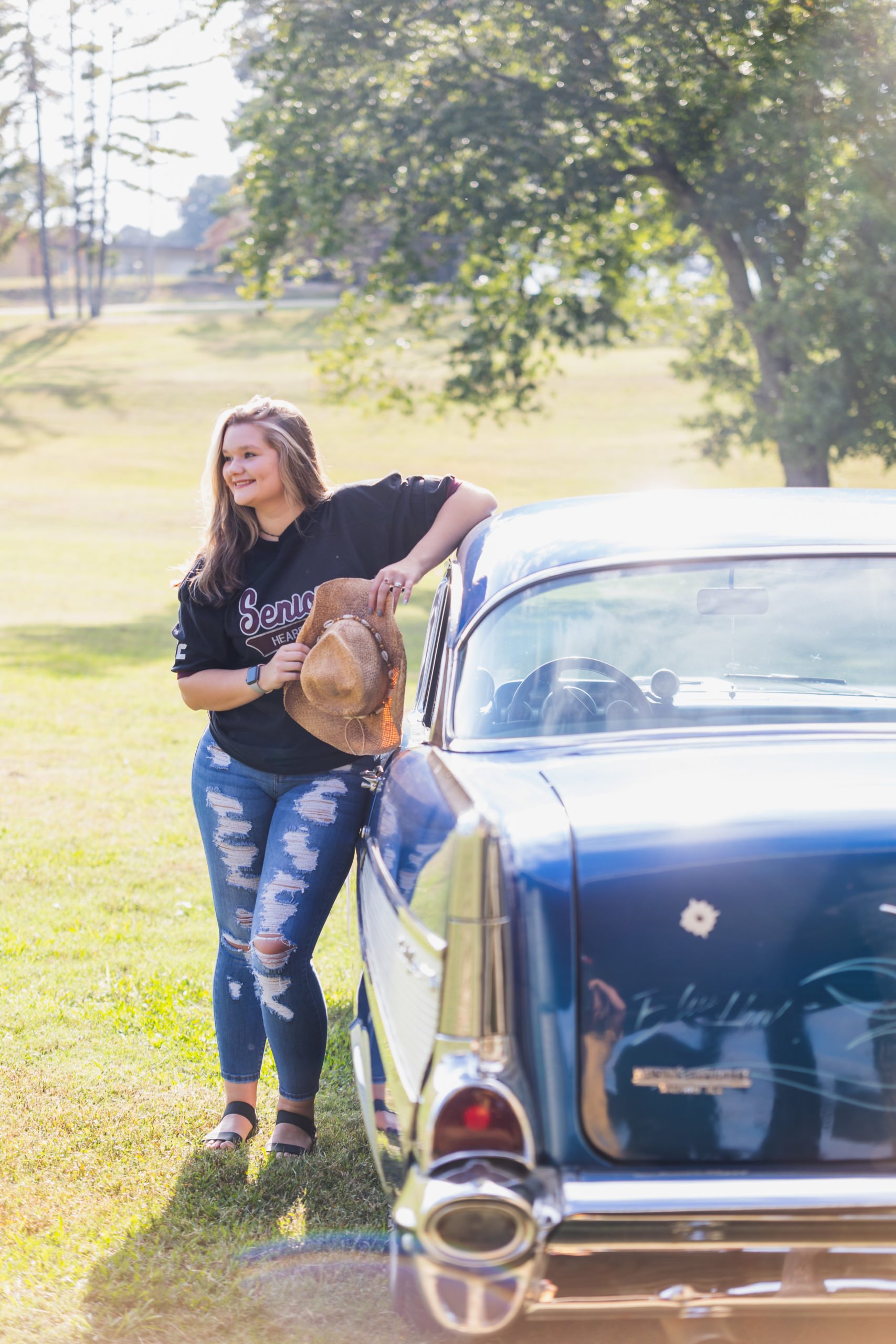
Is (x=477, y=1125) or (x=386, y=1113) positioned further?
(x=386, y=1113)

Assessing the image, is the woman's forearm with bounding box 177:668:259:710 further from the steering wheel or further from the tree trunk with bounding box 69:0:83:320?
the tree trunk with bounding box 69:0:83:320

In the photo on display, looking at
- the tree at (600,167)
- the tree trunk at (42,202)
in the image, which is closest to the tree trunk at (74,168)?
the tree trunk at (42,202)

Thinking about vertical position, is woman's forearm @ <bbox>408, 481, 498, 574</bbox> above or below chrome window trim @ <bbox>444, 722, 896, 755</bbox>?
above

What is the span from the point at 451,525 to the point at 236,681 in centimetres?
75

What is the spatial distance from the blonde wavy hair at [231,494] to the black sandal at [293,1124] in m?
1.48

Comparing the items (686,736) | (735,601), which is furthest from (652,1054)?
(735,601)

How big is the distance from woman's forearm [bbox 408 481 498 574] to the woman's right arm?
448mm

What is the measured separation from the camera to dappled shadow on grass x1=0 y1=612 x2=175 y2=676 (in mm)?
13148

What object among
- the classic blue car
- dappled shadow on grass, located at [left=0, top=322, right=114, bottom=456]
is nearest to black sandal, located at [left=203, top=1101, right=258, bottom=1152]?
the classic blue car

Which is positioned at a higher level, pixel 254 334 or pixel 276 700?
pixel 254 334

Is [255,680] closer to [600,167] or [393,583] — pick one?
[393,583]

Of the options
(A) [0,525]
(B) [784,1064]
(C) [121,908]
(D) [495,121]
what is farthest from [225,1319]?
(A) [0,525]

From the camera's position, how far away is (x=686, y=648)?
125 inches

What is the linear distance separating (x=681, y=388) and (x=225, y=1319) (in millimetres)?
50265
